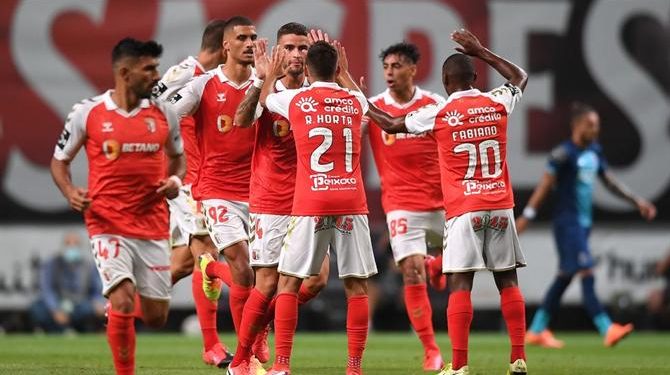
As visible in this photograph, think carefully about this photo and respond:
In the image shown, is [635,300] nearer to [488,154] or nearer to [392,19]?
[392,19]

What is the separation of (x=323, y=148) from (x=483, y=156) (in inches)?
47.8

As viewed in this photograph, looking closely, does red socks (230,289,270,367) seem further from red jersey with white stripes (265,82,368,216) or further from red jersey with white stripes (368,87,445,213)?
red jersey with white stripes (368,87,445,213)

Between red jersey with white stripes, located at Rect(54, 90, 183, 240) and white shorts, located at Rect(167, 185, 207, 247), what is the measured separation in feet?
7.77

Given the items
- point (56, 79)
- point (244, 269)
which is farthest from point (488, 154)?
point (56, 79)

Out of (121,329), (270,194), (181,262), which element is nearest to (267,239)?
(270,194)

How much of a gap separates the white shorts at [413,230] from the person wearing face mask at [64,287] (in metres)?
7.11

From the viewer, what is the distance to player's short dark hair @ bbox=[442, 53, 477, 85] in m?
9.69

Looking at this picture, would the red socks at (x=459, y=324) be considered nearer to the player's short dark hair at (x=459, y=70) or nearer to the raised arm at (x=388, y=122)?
the raised arm at (x=388, y=122)

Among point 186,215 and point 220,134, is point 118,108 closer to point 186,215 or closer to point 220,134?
point 220,134

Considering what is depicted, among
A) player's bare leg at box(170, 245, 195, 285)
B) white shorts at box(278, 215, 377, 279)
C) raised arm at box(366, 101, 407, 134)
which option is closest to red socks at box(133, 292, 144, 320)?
white shorts at box(278, 215, 377, 279)

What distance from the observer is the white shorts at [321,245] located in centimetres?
927

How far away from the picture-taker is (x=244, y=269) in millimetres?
10477

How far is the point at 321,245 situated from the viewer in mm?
9328

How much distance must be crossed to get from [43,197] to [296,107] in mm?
9412
